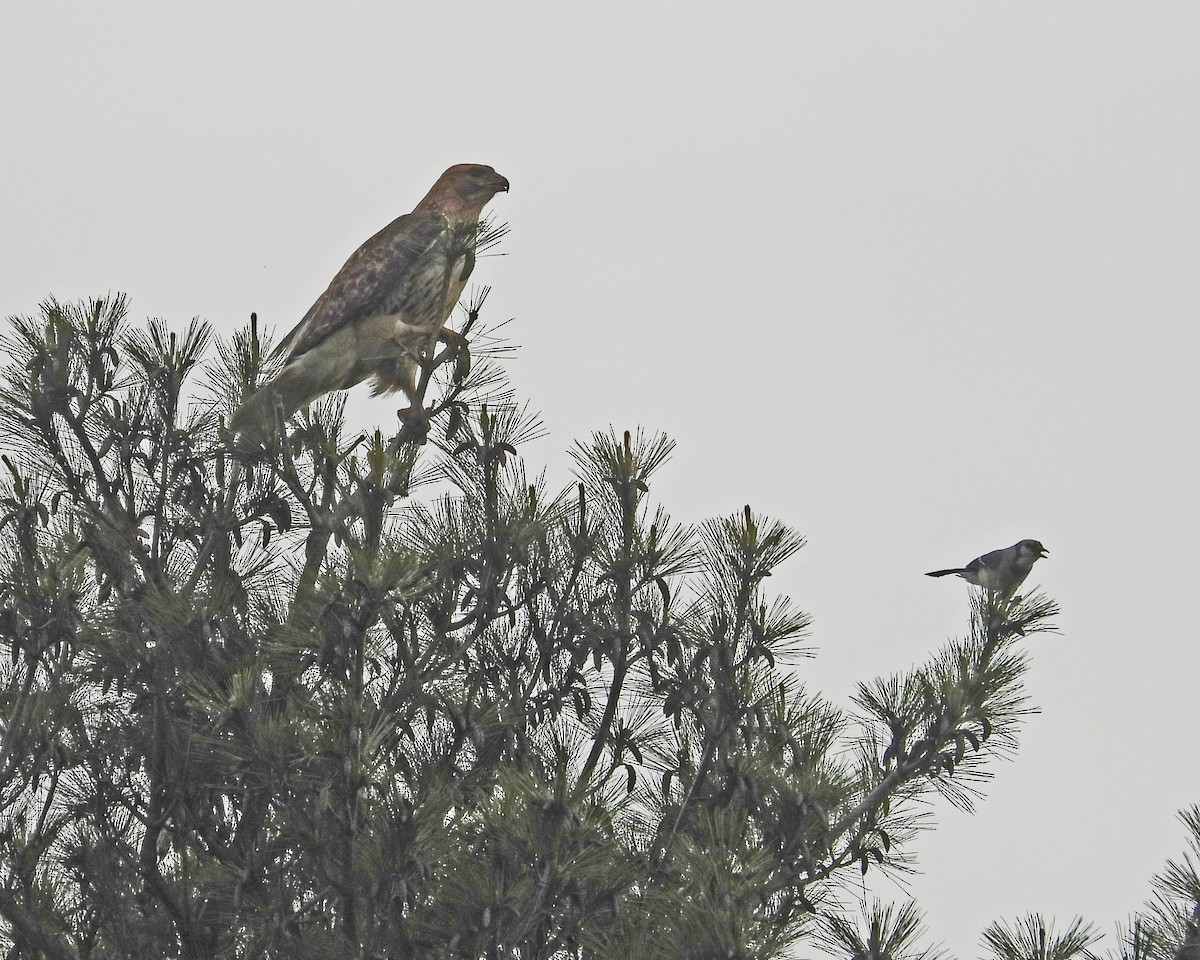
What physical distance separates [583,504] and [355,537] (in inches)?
27.6

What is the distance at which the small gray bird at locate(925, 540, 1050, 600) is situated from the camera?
4.68m

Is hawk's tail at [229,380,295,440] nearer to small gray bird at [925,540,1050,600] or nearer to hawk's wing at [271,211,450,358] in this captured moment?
hawk's wing at [271,211,450,358]

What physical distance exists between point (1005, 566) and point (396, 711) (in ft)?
6.72

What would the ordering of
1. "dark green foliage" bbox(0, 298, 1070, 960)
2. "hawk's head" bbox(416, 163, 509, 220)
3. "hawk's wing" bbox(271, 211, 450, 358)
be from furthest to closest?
"hawk's head" bbox(416, 163, 509, 220), "hawk's wing" bbox(271, 211, 450, 358), "dark green foliage" bbox(0, 298, 1070, 960)

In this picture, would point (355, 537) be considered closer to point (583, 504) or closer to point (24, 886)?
point (583, 504)

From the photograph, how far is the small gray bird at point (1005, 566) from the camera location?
4.68 meters

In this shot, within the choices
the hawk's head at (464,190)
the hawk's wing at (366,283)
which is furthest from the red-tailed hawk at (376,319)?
the hawk's head at (464,190)

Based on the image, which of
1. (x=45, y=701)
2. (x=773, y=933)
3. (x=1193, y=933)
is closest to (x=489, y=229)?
(x=45, y=701)

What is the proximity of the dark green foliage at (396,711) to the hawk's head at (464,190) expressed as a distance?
2651 mm

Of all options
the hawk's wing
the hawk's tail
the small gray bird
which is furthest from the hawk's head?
the small gray bird

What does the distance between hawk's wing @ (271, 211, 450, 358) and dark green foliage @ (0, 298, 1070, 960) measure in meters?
1.75

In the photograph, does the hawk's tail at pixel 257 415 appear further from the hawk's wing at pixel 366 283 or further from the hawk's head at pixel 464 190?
the hawk's head at pixel 464 190

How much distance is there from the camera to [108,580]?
444 cm

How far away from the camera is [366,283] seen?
6590 mm
